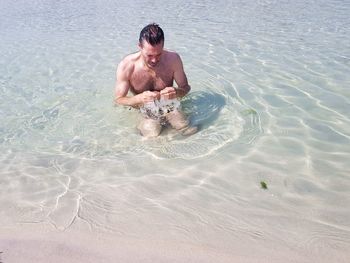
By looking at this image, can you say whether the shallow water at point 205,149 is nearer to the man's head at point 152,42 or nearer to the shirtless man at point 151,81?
the shirtless man at point 151,81

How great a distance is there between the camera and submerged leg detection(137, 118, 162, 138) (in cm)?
364

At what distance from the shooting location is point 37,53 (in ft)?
23.2

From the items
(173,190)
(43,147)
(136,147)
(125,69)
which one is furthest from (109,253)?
(125,69)

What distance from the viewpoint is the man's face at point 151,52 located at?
11.5 ft

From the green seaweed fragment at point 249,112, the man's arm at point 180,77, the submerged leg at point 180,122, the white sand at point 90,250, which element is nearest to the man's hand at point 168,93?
the submerged leg at point 180,122

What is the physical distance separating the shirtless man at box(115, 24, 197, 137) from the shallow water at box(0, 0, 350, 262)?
20 centimetres

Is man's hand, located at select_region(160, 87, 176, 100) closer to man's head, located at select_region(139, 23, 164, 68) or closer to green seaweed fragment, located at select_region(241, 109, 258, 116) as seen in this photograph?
man's head, located at select_region(139, 23, 164, 68)

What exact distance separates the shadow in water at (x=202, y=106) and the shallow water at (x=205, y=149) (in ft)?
0.08

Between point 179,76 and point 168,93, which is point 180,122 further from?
point 179,76

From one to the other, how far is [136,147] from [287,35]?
479 centimetres

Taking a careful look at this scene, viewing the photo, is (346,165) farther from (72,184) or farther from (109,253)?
(72,184)

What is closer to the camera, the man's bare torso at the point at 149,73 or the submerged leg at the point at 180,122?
the submerged leg at the point at 180,122

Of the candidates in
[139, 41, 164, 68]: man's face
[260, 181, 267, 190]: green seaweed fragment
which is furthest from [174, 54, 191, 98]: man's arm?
[260, 181, 267, 190]: green seaweed fragment

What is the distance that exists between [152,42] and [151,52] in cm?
11
